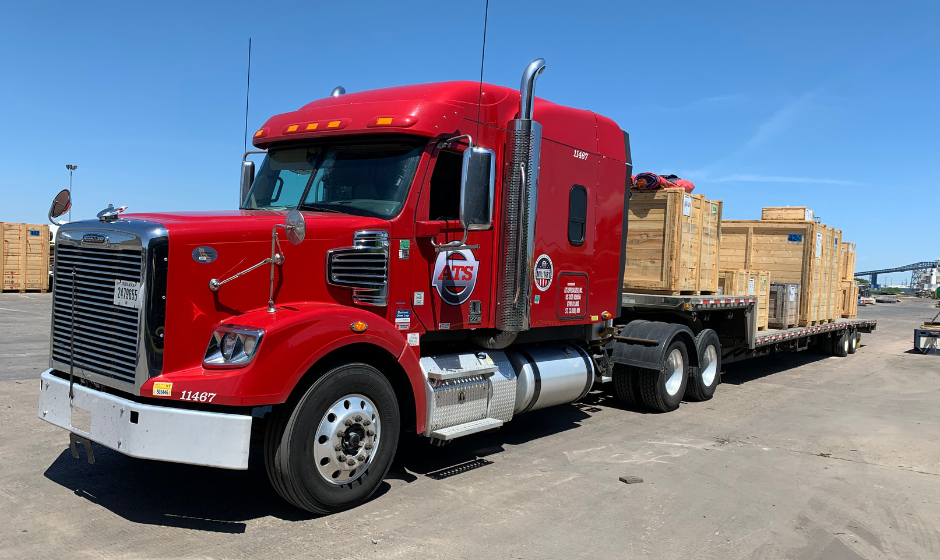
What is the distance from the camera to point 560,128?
23.0ft

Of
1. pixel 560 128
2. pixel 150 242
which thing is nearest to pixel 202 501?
pixel 150 242

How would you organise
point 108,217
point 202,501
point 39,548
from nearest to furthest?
point 39,548 < point 108,217 < point 202,501

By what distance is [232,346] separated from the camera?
14.6 ft

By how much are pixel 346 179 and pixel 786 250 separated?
11532 millimetres

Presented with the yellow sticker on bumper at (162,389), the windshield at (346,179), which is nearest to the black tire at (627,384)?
the windshield at (346,179)

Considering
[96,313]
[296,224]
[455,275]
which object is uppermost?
[296,224]

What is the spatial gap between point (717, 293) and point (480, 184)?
717 cm

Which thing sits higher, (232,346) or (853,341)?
(232,346)

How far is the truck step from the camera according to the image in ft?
18.5

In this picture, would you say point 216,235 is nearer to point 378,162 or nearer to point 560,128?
point 378,162

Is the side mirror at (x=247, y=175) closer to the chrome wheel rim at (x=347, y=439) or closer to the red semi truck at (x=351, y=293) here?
the red semi truck at (x=351, y=293)

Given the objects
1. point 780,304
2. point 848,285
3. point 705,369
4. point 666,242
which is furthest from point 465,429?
point 848,285

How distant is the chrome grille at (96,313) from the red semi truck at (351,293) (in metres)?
0.02

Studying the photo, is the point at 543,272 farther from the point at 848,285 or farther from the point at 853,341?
the point at 848,285
